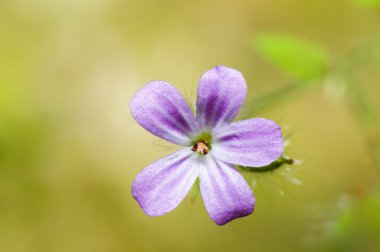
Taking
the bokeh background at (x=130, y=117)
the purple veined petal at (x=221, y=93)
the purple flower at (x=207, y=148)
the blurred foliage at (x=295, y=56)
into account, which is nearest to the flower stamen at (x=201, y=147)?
the purple flower at (x=207, y=148)

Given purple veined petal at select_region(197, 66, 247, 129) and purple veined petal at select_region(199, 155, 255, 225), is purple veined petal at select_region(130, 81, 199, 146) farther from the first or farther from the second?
purple veined petal at select_region(199, 155, 255, 225)

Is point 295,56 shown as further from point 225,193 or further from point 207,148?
point 225,193

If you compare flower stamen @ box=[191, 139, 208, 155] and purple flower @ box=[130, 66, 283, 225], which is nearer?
purple flower @ box=[130, 66, 283, 225]

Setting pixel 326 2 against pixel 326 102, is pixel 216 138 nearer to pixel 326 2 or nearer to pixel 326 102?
pixel 326 102

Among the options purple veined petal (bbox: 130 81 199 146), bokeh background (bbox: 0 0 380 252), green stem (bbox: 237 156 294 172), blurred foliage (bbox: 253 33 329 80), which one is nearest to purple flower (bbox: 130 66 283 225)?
purple veined petal (bbox: 130 81 199 146)

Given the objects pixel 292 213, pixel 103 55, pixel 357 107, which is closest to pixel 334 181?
pixel 292 213

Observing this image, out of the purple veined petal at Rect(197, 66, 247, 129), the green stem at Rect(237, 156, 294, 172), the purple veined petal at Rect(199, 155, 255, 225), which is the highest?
the purple veined petal at Rect(197, 66, 247, 129)

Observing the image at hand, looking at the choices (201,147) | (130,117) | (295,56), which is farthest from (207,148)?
(130,117)
